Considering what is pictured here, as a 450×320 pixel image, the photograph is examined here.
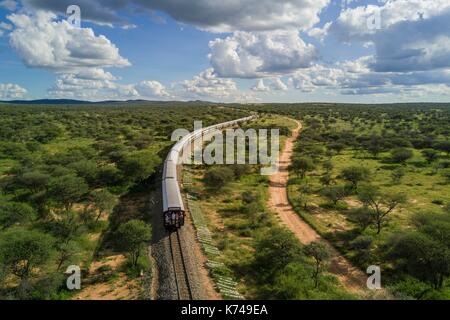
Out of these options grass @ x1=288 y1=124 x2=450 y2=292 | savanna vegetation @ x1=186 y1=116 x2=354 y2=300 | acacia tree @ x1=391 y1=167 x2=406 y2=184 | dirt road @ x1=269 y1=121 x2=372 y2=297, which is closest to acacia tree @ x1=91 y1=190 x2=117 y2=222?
savanna vegetation @ x1=186 y1=116 x2=354 y2=300

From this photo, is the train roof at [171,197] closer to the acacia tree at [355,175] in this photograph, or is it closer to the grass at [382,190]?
the grass at [382,190]

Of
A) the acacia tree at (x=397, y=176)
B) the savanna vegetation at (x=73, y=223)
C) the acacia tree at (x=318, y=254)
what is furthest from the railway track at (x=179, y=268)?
the acacia tree at (x=397, y=176)

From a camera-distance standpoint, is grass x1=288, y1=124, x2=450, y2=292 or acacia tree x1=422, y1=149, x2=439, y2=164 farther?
acacia tree x1=422, y1=149, x2=439, y2=164

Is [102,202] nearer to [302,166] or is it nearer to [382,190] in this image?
[302,166]

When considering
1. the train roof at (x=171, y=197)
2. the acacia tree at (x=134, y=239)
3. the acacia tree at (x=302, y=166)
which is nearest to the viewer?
the acacia tree at (x=134, y=239)

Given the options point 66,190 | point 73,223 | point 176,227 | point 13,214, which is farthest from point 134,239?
point 66,190

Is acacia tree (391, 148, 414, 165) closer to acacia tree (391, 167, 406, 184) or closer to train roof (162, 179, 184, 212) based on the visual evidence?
acacia tree (391, 167, 406, 184)

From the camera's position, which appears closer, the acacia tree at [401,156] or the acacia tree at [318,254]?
the acacia tree at [318,254]

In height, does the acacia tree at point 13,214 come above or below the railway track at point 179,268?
above
